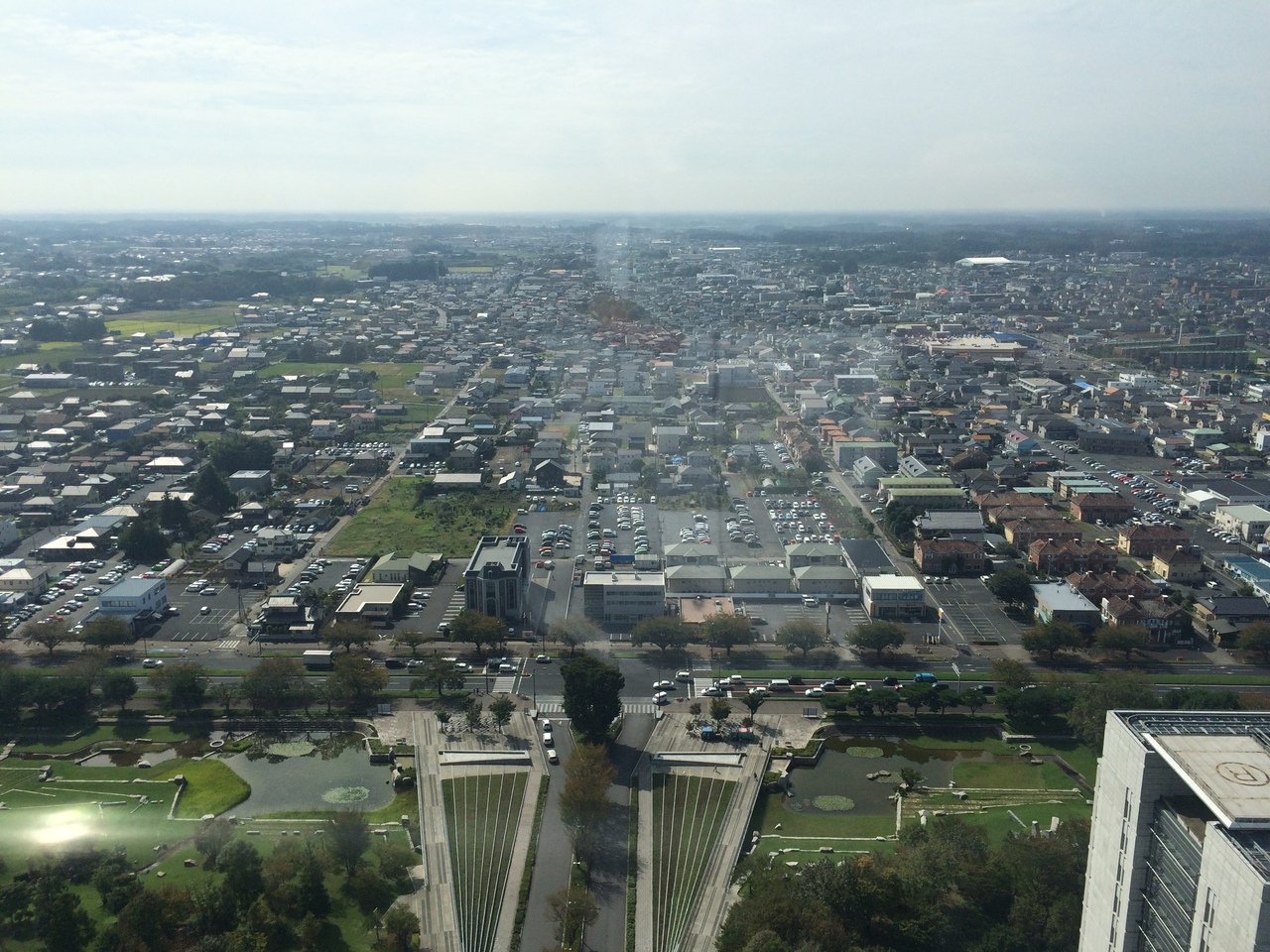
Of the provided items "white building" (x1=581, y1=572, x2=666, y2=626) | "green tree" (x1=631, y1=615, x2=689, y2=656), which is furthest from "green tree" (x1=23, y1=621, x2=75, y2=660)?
"green tree" (x1=631, y1=615, x2=689, y2=656)

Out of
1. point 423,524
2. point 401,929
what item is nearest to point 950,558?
point 423,524

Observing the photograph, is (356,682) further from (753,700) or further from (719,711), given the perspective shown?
(753,700)

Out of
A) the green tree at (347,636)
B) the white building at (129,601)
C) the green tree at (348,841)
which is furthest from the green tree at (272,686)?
the green tree at (348,841)

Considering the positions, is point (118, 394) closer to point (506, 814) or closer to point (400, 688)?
point (400, 688)

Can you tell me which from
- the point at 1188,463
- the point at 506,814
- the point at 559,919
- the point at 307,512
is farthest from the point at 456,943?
the point at 1188,463

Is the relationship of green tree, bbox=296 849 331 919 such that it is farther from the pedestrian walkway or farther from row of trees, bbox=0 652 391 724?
the pedestrian walkway
